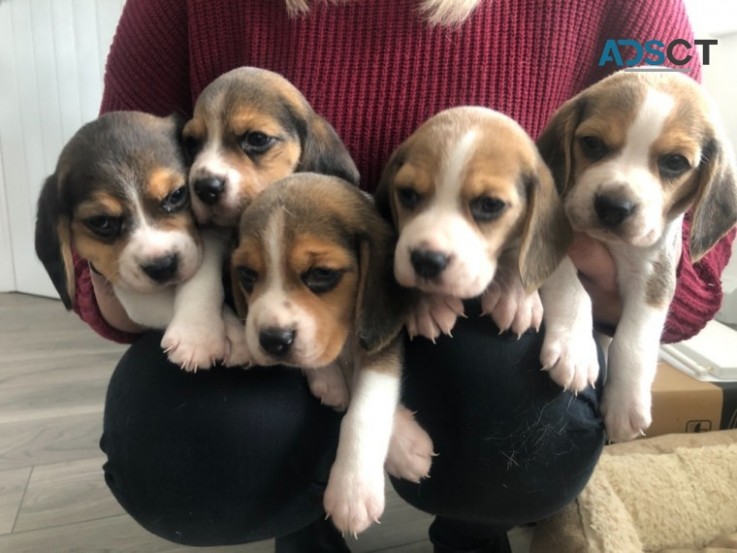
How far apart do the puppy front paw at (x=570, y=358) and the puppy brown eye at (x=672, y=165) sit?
1.14ft

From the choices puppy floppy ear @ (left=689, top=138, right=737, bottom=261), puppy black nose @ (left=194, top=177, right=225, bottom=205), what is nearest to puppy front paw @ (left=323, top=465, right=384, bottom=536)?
puppy black nose @ (left=194, top=177, right=225, bottom=205)

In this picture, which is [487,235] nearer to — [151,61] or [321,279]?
[321,279]

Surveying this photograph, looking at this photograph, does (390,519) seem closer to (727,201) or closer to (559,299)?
(559,299)

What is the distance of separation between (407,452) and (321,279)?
406mm

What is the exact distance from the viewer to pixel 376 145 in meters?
1.82

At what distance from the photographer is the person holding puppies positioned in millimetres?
1539

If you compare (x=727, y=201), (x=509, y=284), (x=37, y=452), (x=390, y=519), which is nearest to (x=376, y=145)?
(x=509, y=284)

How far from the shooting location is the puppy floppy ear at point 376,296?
133 centimetres

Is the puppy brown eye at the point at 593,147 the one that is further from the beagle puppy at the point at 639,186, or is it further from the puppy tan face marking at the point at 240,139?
the puppy tan face marking at the point at 240,139

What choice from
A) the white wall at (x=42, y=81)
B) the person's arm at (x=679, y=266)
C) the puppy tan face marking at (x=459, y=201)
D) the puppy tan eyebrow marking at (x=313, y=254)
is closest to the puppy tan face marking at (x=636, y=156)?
the puppy tan face marking at (x=459, y=201)

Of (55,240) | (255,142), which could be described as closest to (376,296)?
(255,142)

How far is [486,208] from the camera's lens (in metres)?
1.35

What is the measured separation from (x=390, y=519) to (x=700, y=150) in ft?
5.03

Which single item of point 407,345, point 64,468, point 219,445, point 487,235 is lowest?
point 64,468
